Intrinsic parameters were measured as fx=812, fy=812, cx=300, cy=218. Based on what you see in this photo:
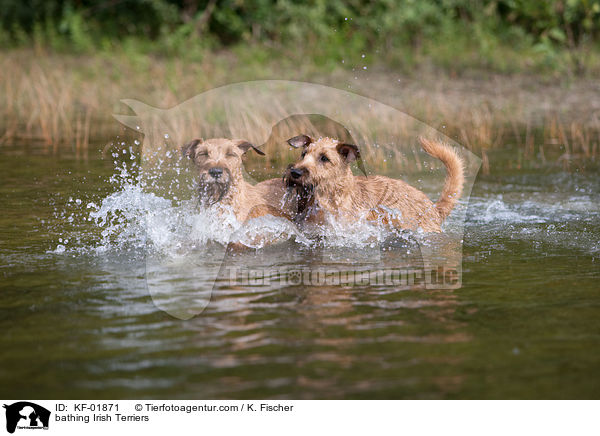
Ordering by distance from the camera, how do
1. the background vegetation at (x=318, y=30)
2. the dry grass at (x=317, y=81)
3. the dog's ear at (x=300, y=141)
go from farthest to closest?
1. the background vegetation at (x=318, y=30)
2. the dry grass at (x=317, y=81)
3. the dog's ear at (x=300, y=141)

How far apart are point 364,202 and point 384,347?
10.7ft

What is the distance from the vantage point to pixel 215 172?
23.7ft

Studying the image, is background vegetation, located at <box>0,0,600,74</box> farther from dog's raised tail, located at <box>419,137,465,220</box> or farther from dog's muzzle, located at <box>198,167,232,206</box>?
dog's muzzle, located at <box>198,167,232,206</box>

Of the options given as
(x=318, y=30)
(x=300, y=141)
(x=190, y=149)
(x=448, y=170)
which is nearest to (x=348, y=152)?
(x=300, y=141)

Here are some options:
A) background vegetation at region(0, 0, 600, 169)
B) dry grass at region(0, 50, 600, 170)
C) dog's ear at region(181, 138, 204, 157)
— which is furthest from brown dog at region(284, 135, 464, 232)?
background vegetation at region(0, 0, 600, 169)

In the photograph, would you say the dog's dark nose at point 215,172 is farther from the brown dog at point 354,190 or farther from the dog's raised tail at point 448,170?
the dog's raised tail at point 448,170

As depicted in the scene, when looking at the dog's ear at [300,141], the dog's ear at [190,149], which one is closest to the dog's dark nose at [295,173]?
the dog's ear at [300,141]

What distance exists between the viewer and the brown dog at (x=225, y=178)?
23.8 feet

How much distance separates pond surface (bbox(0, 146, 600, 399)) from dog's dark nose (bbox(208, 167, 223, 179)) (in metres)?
0.76
